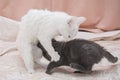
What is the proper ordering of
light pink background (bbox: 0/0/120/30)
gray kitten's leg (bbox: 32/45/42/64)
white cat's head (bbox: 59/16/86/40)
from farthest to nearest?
light pink background (bbox: 0/0/120/30) < gray kitten's leg (bbox: 32/45/42/64) < white cat's head (bbox: 59/16/86/40)

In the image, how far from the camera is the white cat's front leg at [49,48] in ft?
3.52

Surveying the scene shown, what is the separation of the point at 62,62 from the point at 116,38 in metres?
0.73

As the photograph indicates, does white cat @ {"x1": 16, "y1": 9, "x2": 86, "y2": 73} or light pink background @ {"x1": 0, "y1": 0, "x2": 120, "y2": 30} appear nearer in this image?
white cat @ {"x1": 16, "y1": 9, "x2": 86, "y2": 73}

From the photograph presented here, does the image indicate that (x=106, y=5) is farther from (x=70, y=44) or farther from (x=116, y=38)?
(x=70, y=44)

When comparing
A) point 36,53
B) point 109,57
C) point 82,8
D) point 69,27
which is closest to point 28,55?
point 36,53

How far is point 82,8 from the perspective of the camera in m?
1.83

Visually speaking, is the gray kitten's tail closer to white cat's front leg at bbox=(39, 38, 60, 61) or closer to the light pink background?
white cat's front leg at bbox=(39, 38, 60, 61)

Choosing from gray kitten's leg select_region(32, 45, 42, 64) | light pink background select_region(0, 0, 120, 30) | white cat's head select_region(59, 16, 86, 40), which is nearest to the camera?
white cat's head select_region(59, 16, 86, 40)

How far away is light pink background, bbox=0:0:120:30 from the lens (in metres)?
1.82

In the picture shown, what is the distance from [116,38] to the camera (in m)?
1.74

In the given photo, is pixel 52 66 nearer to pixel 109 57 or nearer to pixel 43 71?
pixel 43 71

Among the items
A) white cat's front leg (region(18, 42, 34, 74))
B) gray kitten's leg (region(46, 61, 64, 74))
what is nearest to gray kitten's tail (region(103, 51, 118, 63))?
gray kitten's leg (region(46, 61, 64, 74))

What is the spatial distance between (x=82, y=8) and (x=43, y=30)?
2.62ft

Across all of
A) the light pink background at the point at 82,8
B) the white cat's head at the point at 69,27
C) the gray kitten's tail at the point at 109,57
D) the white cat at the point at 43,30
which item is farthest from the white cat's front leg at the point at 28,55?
the light pink background at the point at 82,8
